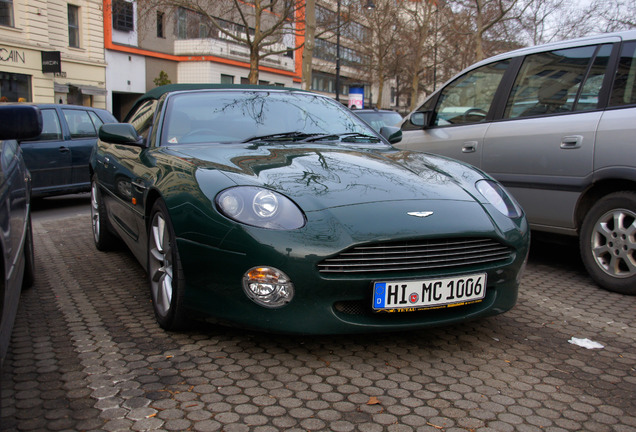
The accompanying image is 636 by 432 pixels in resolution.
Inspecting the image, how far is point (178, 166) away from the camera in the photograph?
3320mm

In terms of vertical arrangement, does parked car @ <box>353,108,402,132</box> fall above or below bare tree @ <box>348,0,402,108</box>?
below

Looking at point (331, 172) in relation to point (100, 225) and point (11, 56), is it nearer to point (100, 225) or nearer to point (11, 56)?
point (100, 225)

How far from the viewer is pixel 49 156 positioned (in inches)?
353

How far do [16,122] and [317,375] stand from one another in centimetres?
167

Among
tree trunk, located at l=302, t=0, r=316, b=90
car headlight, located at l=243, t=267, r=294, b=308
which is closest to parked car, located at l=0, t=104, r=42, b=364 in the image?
car headlight, located at l=243, t=267, r=294, b=308

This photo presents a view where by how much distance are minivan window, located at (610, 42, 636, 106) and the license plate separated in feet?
7.14

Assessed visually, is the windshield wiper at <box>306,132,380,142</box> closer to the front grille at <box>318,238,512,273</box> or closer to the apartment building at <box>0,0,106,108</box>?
the front grille at <box>318,238,512,273</box>

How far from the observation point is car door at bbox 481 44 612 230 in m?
4.43

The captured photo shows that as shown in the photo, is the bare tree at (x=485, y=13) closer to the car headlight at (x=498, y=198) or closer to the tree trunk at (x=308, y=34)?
the tree trunk at (x=308, y=34)

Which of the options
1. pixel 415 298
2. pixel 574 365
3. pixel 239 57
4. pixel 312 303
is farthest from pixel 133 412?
pixel 239 57

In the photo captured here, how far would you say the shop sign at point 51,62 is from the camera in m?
24.4

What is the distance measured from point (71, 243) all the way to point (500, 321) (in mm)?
4439

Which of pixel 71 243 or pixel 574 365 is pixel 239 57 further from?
pixel 574 365

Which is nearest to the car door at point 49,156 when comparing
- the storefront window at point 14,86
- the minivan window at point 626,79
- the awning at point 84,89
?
the minivan window at point 626,79
